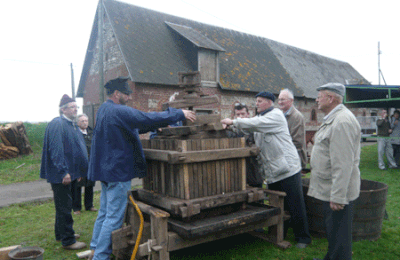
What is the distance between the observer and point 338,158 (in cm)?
295

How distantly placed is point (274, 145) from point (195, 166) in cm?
120

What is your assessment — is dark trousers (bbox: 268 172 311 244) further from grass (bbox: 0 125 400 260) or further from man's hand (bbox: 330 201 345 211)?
man's hand (bbox: 330 201 345 211)

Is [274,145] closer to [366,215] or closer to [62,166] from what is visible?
[366,215]

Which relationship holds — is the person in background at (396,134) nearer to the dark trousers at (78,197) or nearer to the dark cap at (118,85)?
the dark trousers at (78,197)

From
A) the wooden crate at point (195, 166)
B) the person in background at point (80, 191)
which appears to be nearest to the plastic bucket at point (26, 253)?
the wooden crate at point (195, 166)

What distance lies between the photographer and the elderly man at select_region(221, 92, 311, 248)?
3.90 metres

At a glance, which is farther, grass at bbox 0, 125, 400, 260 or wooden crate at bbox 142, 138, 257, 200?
grass at bbox 0, 125, 400, 260

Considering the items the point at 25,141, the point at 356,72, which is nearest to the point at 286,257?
the point at 25,141

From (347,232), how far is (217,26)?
68.4 ft

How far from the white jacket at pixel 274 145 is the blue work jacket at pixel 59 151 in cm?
244

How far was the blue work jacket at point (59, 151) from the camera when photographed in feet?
13.6

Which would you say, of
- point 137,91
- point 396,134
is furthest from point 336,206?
point 137,91

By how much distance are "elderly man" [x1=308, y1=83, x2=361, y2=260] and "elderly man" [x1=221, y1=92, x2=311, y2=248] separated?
2.33 ft

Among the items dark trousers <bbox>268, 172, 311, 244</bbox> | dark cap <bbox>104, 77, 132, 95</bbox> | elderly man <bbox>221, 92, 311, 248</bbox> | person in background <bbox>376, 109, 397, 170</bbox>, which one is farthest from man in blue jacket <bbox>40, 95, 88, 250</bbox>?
person in background <bbox>376, 109, 397, 170</bbox>
